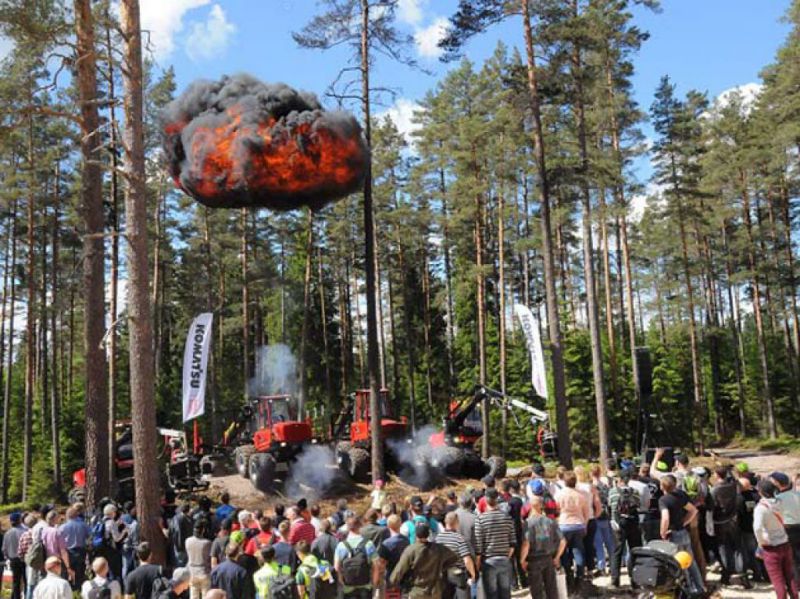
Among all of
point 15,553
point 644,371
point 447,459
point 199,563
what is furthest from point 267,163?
point 644,371

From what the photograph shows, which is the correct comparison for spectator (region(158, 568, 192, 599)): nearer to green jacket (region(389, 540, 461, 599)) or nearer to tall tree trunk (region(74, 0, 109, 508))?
green jacket (region(389, 540, 461, 599))

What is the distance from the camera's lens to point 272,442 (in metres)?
19.3

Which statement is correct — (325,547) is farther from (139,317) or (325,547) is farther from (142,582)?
(139,317)

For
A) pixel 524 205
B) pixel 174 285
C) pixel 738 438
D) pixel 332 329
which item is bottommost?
pixel 738 438

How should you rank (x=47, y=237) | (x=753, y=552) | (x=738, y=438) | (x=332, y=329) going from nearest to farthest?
(x=753, y=552) < (x=47, y=237) < (x=738, y=438) < (x=332, y=329)

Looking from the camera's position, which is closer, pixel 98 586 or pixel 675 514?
pixel 98 586

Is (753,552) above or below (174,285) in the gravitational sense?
below

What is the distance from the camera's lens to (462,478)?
1984 centimetres

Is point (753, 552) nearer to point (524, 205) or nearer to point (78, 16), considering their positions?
point (78, 16)

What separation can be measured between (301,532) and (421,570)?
7.41ft

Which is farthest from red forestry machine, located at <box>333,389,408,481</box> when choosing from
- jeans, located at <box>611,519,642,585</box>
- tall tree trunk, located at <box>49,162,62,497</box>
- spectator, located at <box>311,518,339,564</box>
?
tall tree trunk, located at <box>49,162,62,497</box>

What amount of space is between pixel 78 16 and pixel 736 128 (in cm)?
3254

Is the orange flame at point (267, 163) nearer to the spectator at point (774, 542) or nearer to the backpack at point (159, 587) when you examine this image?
the backpack at point (159, 587)

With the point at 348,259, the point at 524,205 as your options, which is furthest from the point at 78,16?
the point at 524,205
